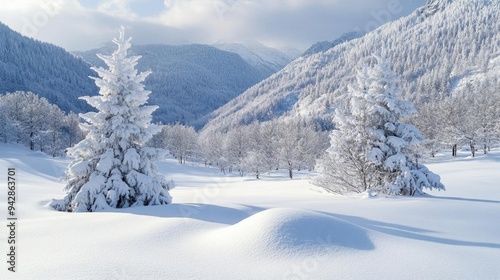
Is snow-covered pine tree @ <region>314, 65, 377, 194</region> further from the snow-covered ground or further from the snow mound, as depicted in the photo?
the snow mound

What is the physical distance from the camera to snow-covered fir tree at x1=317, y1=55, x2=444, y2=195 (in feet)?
44.1

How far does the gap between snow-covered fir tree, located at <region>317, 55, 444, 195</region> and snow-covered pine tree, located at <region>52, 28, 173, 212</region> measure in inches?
343

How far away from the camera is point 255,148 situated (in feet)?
239

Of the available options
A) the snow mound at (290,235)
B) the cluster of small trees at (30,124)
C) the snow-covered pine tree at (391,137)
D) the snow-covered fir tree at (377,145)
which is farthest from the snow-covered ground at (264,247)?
the cluster of small trees at (30,124)

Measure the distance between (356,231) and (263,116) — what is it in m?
182

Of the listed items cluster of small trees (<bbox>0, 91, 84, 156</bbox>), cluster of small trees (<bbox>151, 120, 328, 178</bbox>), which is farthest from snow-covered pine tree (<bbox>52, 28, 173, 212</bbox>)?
cluster of small trees (<bbox>0, 91, 84, 156</bbox>)

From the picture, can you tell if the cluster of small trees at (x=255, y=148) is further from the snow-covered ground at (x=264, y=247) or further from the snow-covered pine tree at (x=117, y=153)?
the snow-covered ground at (x=264, y=247)

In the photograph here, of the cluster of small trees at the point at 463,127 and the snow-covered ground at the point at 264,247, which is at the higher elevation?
the cluster of small trees at the point at 463,127

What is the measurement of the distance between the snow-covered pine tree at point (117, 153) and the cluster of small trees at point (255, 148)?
40.2 metres

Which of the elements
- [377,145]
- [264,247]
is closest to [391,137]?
[377,145]

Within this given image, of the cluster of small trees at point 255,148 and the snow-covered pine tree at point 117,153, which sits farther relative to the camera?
the cluster of small trees at point 255,148

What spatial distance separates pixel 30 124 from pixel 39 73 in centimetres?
14505

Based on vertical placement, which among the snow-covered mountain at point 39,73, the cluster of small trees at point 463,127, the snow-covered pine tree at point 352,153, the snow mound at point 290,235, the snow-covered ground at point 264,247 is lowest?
the snow-covered ground at point 264,247

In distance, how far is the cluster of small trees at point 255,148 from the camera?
185 feet
